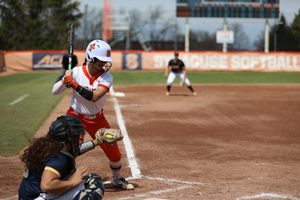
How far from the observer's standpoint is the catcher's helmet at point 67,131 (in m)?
3.20

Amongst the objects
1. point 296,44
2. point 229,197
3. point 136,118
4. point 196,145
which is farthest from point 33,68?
point 296,44

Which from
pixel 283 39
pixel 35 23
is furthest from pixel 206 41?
pixel 35 23

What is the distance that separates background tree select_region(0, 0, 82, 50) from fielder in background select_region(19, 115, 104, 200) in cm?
4713

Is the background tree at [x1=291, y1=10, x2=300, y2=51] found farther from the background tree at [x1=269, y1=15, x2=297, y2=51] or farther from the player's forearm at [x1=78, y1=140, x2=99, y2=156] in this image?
the player's forearm at [x1=78, y1=140, x2=99, y2=156]

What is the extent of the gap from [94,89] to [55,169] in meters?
1.81

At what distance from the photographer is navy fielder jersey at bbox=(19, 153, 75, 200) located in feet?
10.1

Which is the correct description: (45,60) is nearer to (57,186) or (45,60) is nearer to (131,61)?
(131,61)

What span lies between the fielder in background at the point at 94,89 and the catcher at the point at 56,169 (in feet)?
3.71

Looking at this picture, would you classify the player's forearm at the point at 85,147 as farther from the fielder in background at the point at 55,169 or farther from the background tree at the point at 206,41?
the background tree at the point at 206,41

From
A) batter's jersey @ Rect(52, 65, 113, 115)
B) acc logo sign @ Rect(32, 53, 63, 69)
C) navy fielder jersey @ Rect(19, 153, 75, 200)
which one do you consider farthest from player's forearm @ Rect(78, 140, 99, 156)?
acc logo sign @ Rect(32, 53, 63, 69)

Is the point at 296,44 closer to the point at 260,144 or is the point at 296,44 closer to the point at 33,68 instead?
the point at 33,68

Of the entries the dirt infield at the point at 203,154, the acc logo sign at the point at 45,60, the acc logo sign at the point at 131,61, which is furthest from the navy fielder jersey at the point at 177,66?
the acc logo sign at the point at 45,60

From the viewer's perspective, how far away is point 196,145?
7.12 meters

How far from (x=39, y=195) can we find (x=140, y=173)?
2.40m
